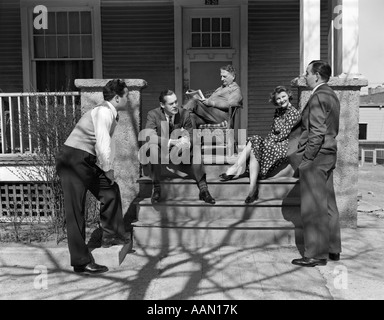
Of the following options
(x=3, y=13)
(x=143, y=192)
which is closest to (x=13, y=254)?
(x=143, y=192)

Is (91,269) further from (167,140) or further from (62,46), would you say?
(62,46)

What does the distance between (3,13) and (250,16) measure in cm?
526

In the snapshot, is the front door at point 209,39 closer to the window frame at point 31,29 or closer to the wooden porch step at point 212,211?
the window frame at point 31,29

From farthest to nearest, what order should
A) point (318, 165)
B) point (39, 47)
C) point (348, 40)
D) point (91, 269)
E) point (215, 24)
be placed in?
point (39, 47)
point (215, 24)
point (348, 40)
point (318, 165)
point (91, 269)

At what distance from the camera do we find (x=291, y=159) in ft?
18.1

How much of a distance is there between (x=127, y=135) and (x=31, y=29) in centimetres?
506

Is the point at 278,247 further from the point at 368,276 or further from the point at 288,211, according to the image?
the point at 368,276

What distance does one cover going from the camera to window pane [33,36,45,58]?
9.50 meters

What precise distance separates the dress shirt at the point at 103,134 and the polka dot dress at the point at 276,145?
2.02 m

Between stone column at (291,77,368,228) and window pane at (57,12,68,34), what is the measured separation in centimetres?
571

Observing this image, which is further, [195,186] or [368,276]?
[195,186]

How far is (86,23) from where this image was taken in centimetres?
948

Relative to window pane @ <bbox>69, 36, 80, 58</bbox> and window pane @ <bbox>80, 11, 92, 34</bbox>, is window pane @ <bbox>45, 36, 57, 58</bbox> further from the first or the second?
window pane @ <bbox>80, 11, 92, 34</bbox>

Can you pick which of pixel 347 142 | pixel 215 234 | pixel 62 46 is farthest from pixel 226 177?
pixel 62 46
